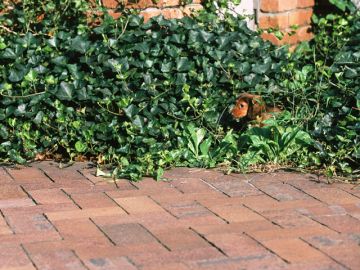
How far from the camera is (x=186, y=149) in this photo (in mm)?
4984

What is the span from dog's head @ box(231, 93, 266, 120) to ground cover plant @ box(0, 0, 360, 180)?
0.31 feet

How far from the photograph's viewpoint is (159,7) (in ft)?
18.8

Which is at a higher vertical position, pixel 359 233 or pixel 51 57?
pixel 51 57

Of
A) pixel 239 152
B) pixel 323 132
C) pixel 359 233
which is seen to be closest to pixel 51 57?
pixel 239 152

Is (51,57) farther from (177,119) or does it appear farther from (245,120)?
(245,120)

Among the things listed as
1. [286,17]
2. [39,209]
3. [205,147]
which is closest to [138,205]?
[39,209]

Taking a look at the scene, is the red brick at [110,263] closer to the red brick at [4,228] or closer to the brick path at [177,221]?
the brick path at [177,221]

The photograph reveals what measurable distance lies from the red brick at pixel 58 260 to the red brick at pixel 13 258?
39 millimetres

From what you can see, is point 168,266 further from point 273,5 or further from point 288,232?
point 273,5

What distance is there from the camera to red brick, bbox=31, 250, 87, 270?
335 cm

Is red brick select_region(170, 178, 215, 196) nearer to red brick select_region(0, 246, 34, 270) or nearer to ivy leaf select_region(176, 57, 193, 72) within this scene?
ivy leaf select_region(176, 57, 193, 72)

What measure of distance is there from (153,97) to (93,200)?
1013 mm

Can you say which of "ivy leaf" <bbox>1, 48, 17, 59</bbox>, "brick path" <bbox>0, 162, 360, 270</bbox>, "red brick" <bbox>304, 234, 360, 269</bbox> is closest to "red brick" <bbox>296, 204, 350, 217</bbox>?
"brick path" <bbox>0, 162, 360, 270</bbox>

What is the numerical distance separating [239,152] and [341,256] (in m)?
1.63
